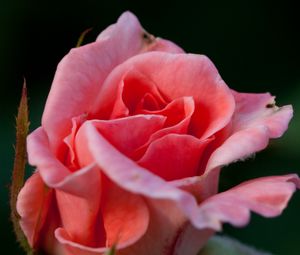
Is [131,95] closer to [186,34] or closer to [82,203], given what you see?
[82,203]

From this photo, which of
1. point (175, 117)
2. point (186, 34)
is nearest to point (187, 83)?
point (175, 117)

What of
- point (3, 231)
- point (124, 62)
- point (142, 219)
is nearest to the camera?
point (142, 219)

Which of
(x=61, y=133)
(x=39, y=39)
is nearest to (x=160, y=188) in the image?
(x=61, y=133)

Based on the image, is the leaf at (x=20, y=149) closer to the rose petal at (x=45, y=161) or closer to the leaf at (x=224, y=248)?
the rose petal at (x=45, y=161)

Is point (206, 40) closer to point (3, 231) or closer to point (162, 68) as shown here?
point (3, 231)

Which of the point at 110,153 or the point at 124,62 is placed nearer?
the point at 110,153

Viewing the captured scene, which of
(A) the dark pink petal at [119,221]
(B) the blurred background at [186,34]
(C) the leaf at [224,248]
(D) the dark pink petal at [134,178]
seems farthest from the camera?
(B) the blurred background at [186,34]

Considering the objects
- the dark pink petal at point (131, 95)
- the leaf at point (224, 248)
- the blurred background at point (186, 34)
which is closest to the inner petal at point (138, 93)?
the dark pink petal at point (131, 95)
